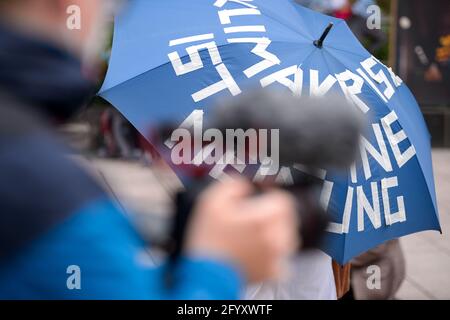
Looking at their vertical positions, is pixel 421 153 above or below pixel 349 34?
below

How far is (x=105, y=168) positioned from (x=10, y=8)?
7.67 meters

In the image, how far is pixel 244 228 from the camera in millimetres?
950

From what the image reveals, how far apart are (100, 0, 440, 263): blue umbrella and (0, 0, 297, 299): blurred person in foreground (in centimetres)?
169

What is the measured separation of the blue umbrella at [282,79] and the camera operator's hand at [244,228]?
1674mm

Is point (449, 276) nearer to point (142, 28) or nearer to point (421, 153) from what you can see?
point (421, 153)

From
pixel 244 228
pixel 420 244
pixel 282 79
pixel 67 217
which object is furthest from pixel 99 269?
pixel 420 244

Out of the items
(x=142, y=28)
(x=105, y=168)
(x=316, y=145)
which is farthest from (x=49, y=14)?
(x=105, y=168)

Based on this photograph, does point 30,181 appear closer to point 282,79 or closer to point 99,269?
point 99,269

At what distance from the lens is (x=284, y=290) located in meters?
2.76

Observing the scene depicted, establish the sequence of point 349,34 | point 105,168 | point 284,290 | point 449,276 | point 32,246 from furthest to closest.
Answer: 1. point 105,168
2. point 449,276
3. point 349,34
4. point 284,290
5. point 32,246

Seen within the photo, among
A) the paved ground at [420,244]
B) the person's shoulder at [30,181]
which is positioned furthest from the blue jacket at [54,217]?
the paved ground at [420,244]

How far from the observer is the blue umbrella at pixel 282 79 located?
2.80 m

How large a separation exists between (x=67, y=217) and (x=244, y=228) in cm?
23

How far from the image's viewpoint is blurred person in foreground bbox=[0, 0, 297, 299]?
0.90 meters
